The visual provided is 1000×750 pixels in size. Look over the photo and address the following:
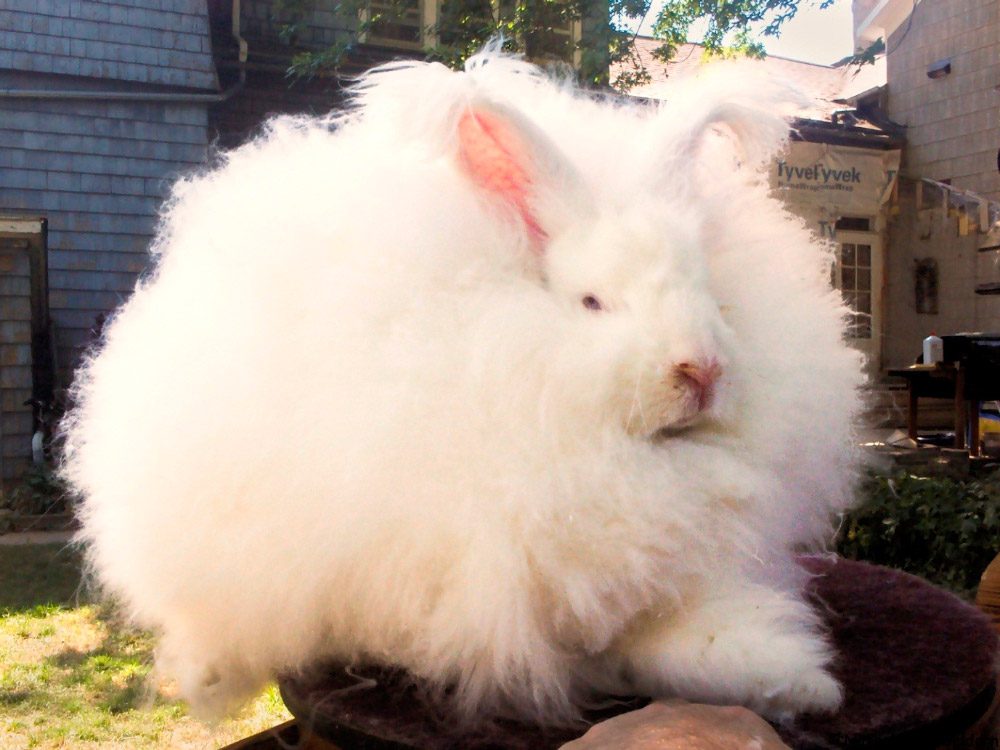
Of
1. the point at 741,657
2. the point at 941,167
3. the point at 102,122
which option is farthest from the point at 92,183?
the point at 941,167

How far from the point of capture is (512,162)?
4.13 feet

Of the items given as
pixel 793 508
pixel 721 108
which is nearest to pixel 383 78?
pixel 721 108

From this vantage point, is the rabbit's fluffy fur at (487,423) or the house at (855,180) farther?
the house at (855,180)

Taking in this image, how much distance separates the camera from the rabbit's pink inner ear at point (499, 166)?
1243 millimetres

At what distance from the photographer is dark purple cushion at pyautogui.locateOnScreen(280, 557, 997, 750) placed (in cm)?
109

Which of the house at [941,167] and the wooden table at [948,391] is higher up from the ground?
the house at [941,167]

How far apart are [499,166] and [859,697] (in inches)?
33.0

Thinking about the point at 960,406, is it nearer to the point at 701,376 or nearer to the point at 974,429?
the point at 974,429

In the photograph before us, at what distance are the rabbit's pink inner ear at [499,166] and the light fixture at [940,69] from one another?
31.4 feet

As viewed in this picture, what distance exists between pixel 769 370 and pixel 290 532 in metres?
0.68

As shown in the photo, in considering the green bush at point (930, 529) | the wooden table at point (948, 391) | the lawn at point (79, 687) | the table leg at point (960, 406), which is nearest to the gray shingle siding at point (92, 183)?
the lawn at point (79, 687)

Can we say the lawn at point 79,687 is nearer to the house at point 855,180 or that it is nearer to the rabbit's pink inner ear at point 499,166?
the rabbit's pink inner ear at point 499,166

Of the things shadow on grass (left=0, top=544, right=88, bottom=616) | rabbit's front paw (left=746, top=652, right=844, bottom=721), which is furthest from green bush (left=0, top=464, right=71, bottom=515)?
rabbit's front paw (left=746, top=652, right=844, bottom=721)

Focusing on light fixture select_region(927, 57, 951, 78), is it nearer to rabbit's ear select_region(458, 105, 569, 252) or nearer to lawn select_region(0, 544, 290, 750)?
lawn select_region(0, 544, 290, 750)
